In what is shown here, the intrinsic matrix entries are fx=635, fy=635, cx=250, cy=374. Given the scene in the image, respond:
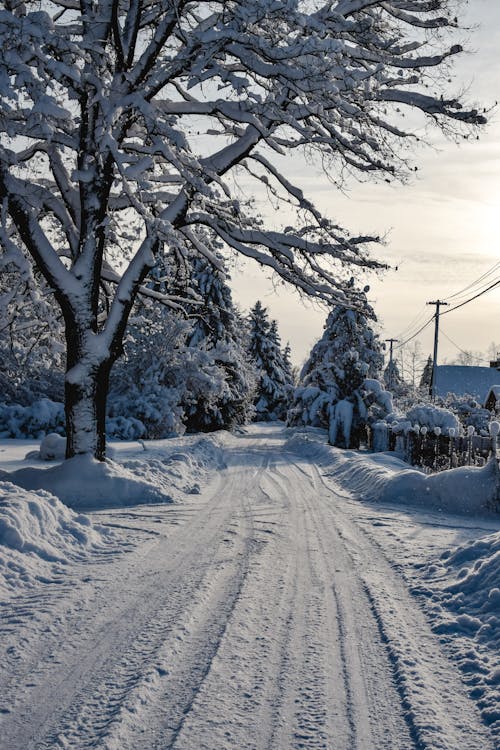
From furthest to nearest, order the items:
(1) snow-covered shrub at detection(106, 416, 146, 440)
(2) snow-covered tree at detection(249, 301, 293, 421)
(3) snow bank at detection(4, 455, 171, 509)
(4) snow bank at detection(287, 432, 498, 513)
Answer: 1. (2) snow-covered tree at detection(249, 301, 293, 421)
2. (1) snow-covered shrub at detection(106, 416, 146, 440)
3. (4) snow bank at detection(287, 432, 498, 513)
4. (3) snow bank at detection(4, 455, 171, 509)

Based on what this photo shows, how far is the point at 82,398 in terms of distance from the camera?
10.5 metres

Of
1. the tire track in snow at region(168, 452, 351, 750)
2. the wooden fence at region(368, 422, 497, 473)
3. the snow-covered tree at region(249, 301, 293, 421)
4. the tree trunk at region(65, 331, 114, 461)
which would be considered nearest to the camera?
the tire track in snow at region(168, 452, 351, 750)

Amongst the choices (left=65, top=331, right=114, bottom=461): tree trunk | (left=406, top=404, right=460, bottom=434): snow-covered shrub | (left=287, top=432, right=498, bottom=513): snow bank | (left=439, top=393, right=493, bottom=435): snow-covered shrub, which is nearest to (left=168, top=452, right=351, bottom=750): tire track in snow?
(left=287, top=432, right=498, bottom=513): snow bank

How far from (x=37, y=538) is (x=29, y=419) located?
1786 cm

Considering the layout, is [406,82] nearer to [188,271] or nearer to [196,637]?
[188,271]

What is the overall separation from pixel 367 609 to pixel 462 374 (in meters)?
74.2

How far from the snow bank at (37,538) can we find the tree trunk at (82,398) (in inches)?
119

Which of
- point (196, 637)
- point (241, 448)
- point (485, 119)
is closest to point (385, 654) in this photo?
point (196, 637)

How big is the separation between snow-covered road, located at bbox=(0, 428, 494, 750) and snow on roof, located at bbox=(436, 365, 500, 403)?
68.5 m

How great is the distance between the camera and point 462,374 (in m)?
75.1

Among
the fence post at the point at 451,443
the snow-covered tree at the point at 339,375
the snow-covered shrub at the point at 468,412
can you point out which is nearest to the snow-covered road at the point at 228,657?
the fence post at the point at 451,443

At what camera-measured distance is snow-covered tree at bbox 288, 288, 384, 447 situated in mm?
30681

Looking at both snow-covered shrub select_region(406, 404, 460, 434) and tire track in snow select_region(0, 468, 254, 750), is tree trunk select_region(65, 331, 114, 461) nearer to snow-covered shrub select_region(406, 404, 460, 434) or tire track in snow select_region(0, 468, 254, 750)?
tire track in snow select_region(0, 468, 254, 750)

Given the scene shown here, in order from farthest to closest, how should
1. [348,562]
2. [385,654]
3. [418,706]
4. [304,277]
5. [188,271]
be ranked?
[188,271] < [304,277] < [348,562] < [385,654] < [418,706]
